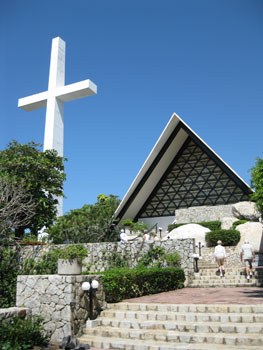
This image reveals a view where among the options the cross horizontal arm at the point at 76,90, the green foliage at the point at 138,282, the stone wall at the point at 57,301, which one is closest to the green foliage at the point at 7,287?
the stone wall at the point at 57,301

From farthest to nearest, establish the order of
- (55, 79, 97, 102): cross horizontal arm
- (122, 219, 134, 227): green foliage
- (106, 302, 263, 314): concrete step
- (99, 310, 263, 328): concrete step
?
1. (122, 219, 134, 227): green foliage
2. (55, 79, 97, 102): cross horizontal arm
3. (106, 302, 263, 314): concrete step
4. (99, 310, 263, 328): concrete step

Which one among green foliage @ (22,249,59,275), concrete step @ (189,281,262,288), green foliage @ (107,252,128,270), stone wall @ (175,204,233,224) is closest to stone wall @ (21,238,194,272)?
green foliage @ (107,252,128,270)

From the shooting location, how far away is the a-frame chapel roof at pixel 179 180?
22.4 metres

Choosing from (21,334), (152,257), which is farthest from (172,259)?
(21,334)

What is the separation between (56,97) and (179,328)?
15.7 m

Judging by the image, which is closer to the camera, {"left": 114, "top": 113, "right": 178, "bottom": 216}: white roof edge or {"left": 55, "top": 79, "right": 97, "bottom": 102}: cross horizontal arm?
{"left": 55, "top": 79, "right": 97, "bottom": 102}: cross horizontal arm

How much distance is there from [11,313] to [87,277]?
5.34 ft

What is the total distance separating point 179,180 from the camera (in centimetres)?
2466

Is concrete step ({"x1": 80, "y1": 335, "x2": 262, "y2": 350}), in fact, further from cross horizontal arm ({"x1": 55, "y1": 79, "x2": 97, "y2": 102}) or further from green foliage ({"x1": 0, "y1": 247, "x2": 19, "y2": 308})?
cross horizontal arm ({"x1": 55, "y1": 79, "x2": 97, "y2": 102})

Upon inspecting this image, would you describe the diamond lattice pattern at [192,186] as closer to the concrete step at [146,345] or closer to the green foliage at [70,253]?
the green foliage at [70,253]

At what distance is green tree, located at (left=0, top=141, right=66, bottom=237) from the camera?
15974mm

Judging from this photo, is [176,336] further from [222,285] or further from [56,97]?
[56,97]

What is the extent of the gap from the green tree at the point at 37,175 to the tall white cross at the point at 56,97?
1701 mm

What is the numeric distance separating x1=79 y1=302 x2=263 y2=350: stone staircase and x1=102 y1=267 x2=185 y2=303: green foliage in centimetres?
71
